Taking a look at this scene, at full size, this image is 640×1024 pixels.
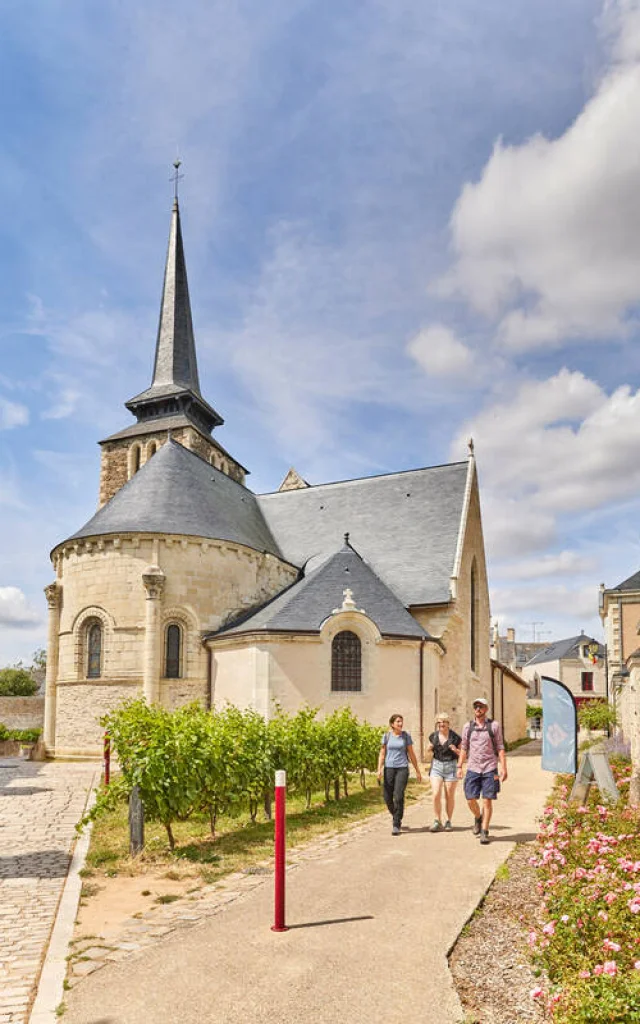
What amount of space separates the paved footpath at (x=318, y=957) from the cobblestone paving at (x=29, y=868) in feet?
1.73

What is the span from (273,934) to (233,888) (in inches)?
71.5

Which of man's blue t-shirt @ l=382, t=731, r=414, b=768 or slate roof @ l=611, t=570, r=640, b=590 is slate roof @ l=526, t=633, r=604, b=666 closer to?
slate roof @ l=611, t=570, r=640, b=590

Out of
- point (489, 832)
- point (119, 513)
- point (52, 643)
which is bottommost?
point (489, 832)

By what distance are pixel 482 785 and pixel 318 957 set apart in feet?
16.3

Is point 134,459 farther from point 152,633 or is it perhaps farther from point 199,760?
point 199,760

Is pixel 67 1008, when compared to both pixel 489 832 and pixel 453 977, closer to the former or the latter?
pixel 453 977

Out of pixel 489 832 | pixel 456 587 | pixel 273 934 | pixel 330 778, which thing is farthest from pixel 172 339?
pixel 273 934

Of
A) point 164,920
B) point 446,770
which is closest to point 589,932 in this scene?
point 164,920

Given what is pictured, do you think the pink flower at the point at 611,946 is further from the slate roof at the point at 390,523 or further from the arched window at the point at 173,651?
the slate roof at the point at 390,523

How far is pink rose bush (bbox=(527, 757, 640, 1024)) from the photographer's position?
380 centimetres

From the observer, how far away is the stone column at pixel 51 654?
79.1 feet

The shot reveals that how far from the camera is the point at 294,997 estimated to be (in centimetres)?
476

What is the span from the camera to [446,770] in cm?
1062

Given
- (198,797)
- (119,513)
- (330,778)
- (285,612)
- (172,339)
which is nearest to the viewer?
(198,797)
